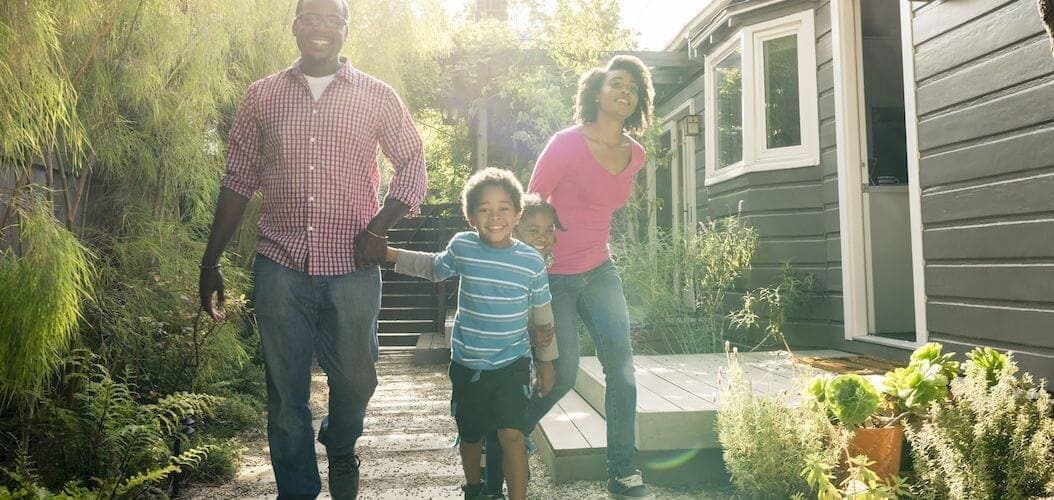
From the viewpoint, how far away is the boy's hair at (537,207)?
9.04ft

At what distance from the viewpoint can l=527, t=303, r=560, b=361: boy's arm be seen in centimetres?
260

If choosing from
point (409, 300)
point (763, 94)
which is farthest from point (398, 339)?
point (763, 94)

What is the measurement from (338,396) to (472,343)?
45 centimetres

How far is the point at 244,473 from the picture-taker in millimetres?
3578

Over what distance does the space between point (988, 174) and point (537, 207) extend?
85.4 inches

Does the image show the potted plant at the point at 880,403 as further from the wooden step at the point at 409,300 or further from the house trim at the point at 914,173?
the wooden step at the point at 409,300

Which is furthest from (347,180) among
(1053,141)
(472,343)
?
(1053,141)

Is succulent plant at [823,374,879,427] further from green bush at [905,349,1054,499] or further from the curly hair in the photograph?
the curly hair

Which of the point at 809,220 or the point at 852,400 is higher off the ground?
the point at 809,220

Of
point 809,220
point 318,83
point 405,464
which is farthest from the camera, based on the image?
point 809,220

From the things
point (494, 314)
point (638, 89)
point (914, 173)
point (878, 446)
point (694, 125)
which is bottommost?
point (878, 446)

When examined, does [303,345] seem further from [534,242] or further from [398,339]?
[398,339]

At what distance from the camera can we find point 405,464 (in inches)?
143

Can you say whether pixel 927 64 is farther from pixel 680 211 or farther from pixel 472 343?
pixel 680 211
